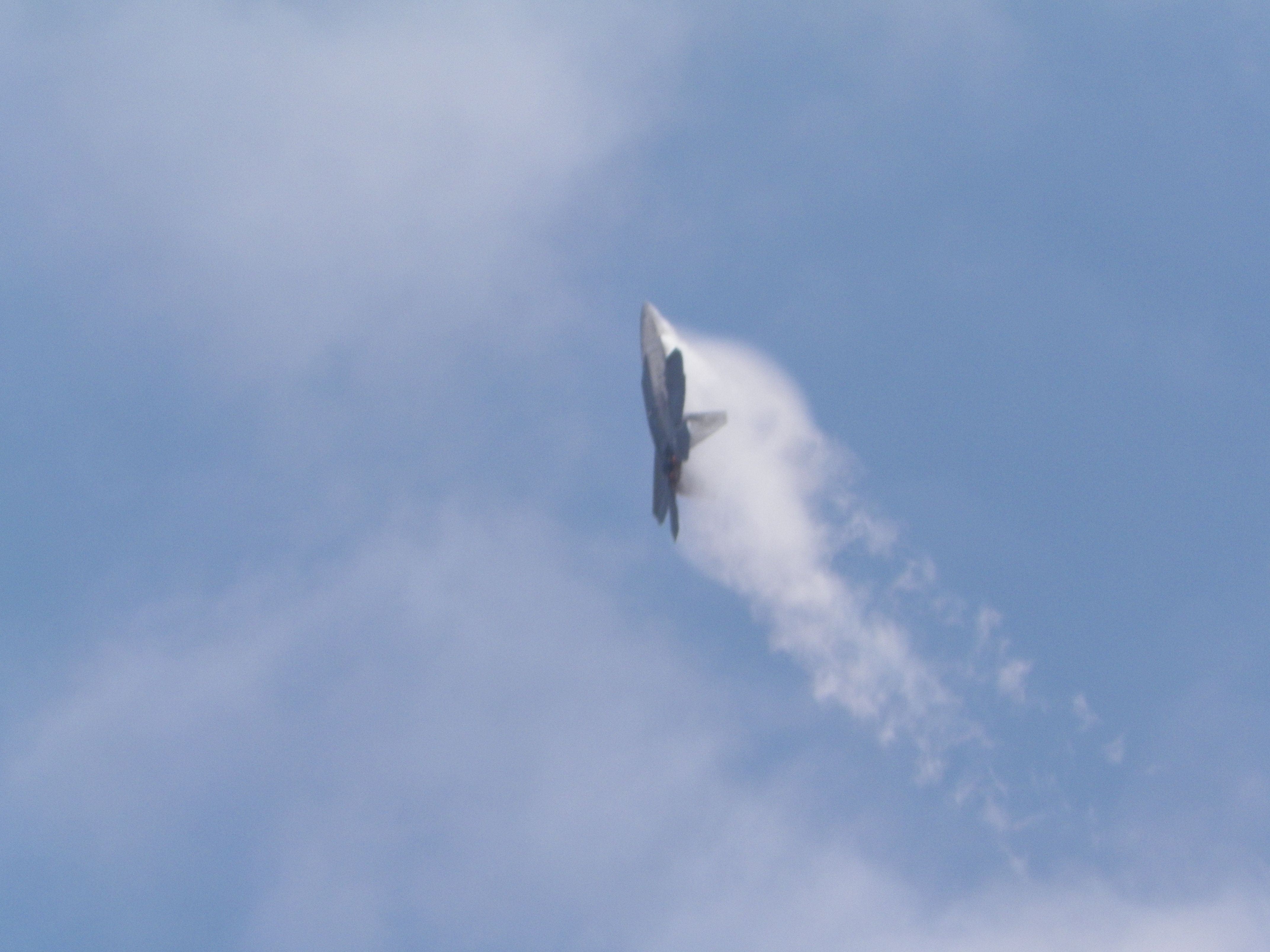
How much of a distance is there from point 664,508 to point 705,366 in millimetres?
17066

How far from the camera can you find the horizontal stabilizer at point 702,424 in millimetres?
135375

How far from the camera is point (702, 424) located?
5349 inches

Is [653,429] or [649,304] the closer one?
[653,429]

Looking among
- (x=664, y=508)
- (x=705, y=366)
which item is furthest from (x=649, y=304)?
(x=664, y=508)

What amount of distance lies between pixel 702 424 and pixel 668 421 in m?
4.16

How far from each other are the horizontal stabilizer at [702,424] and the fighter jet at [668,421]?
0.11 feet

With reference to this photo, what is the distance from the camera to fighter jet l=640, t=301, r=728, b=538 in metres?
133

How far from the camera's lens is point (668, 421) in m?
134

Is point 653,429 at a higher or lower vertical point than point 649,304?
lower

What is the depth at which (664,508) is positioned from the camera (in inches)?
5561

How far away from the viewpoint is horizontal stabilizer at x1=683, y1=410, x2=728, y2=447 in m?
135

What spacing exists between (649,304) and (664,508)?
2461 centimetres

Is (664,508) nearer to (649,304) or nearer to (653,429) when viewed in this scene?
(653,429)

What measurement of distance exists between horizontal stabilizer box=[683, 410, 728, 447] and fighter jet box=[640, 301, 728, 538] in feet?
0.11
